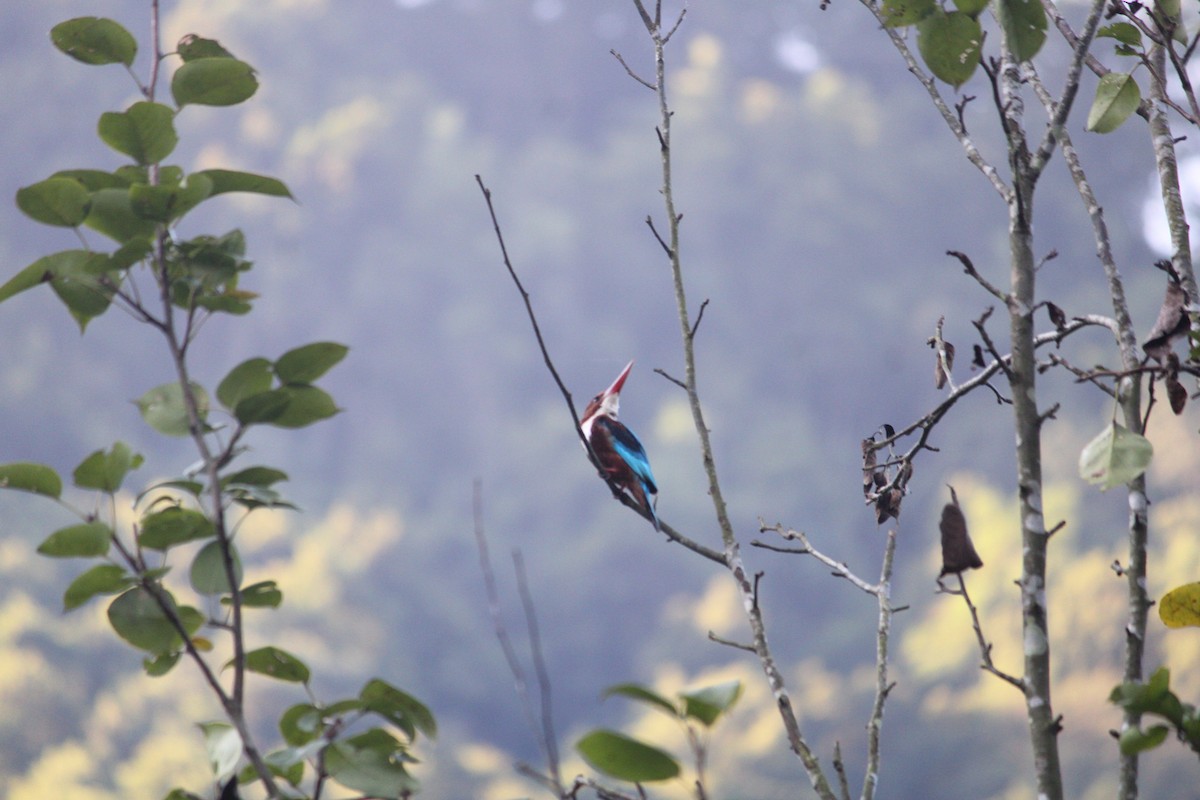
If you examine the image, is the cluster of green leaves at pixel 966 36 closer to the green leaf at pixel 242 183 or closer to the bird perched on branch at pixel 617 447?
the green leaf at pixel 242 183

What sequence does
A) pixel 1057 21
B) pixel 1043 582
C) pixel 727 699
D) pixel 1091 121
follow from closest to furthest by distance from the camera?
1. pixel 727 699
2. pixel 1043 582
3. pixel 1091 121
4. pixel 1057 21

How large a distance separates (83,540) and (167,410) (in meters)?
0.14

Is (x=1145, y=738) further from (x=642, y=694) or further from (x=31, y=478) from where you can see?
(x=31, y=478)

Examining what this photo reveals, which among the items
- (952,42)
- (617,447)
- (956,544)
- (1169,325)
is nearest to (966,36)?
(952,42)

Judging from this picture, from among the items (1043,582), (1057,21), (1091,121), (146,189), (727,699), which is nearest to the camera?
(727,699)

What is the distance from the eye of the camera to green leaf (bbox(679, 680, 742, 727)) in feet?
2.04

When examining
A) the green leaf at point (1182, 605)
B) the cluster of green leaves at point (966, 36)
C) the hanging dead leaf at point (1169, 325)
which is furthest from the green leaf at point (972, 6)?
the green leaf at point (1182, 605)

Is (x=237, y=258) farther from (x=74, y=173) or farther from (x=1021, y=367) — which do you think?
(x=1021, y=367)

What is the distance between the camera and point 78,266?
0.96 m

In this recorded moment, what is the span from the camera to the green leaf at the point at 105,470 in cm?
91

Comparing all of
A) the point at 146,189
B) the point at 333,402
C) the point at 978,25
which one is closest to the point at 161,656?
the point at 333,402

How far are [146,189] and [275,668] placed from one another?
1.50ft

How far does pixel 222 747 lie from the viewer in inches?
36.6

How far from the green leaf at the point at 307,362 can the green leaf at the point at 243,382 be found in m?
0.02
